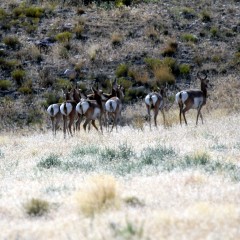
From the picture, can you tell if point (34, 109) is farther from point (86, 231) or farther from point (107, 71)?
point (86, 231)

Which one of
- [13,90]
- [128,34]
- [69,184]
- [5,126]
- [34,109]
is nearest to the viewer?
[69,184]

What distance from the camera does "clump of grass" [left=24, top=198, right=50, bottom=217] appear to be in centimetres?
899

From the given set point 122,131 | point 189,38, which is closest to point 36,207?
point 122,131

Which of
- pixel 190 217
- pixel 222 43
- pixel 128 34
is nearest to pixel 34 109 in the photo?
pixel 128 34

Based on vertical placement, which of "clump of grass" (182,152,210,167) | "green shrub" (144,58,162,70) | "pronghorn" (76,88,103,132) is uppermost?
"clump of grass" (182,152,210,167)

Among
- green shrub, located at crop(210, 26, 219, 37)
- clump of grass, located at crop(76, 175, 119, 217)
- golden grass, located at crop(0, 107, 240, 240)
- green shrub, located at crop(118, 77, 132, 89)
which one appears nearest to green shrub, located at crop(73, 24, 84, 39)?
green shrub, located at crop(118, 77, 132, 89)

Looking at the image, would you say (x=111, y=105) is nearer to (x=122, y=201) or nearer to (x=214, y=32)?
(x=122, y=201)

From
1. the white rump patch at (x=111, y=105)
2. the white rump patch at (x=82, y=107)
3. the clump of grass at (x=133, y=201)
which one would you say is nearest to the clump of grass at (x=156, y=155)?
the clump of grass at (x=133, y=201)

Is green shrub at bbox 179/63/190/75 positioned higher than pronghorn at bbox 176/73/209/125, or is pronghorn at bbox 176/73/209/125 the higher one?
pronghorn at bbox 176/73/209/125

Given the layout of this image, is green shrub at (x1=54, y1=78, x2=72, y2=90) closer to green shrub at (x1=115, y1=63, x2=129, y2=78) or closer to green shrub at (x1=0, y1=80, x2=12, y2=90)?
green shrub at (x1=0, y1=80, x2=12, y2=90)

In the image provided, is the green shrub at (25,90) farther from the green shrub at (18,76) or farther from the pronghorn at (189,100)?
the pronghorn at (189,100)

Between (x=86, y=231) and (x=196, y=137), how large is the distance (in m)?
11.3

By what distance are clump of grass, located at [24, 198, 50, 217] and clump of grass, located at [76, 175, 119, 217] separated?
0.50m

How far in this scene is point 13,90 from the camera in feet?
111
